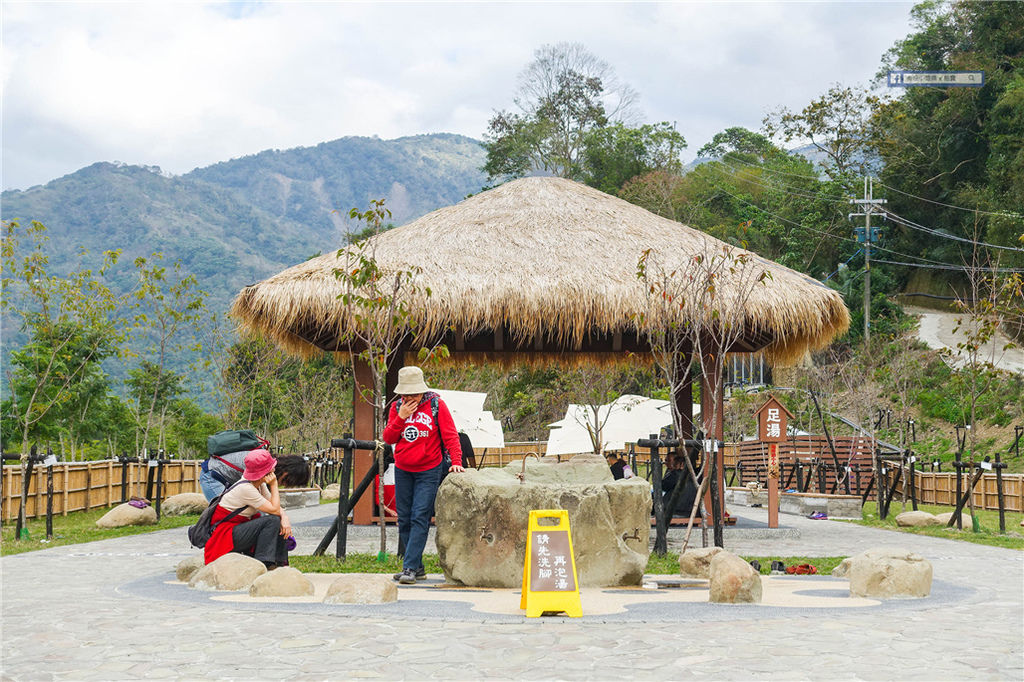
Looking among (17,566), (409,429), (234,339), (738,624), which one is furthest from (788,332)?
(234,339)

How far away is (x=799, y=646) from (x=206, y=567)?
4.31 metres

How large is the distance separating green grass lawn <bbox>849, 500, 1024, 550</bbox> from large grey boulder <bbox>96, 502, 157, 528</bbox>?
10355 mm

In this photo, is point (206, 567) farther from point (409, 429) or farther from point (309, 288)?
point (309, 288)

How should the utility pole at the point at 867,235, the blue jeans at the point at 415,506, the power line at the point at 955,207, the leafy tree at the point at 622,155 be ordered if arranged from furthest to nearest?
the leafy tree at the point at 622,155
the utility pole at the point at 867,235
the power line at the point at 955,207
the blue jeans at the point at 415,506

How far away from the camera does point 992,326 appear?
552 inches

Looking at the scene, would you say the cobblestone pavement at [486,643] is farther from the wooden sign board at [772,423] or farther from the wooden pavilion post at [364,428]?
the wooden sign board at [772,423]

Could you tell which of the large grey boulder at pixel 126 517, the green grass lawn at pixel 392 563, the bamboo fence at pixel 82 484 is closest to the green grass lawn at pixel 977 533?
the green grass lawn at pixel 392 563

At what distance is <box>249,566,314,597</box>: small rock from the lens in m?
6.59

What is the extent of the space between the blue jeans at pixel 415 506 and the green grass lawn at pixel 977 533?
283 inches

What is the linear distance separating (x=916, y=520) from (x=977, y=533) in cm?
123

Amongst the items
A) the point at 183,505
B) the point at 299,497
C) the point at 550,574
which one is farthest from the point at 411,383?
the point at 299,497

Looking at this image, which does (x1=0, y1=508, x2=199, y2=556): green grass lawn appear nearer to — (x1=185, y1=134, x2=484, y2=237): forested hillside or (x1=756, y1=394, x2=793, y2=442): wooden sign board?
(x1=756, y1=394, x2=793, y2=442): wooden sign board

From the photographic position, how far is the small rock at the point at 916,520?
13945mm

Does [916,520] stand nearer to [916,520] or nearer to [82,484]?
[916,520]
